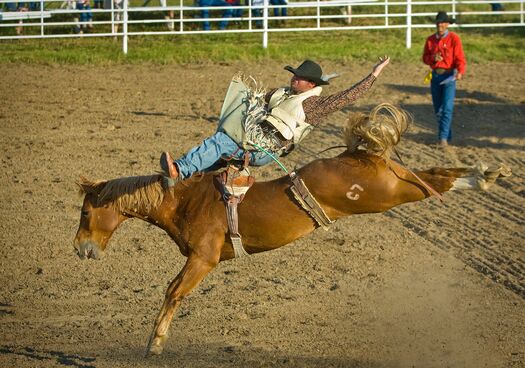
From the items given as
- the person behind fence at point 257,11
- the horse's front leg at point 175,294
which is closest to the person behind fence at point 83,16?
the person behind fence at point 257,11

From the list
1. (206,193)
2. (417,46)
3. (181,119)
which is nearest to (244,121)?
(206,193)

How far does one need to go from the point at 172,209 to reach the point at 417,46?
43.9 feet

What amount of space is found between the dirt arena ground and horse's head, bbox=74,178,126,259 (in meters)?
0.77

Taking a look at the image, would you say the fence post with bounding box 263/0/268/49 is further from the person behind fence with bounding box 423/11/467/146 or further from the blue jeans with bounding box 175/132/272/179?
the blue jeans with bounding box 175/132/272/179

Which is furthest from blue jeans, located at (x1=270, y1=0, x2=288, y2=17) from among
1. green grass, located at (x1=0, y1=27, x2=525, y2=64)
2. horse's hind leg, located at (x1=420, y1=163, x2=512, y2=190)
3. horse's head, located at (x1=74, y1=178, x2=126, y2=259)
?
horse's hind leg, located at (x1=420, y1=163, x2=512, y2=190)

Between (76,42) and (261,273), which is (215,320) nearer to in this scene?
(261,273)

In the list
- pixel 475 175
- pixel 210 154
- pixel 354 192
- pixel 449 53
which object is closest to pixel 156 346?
pixel 210 154

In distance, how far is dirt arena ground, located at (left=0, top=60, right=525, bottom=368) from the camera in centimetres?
698

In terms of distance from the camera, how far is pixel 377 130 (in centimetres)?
600

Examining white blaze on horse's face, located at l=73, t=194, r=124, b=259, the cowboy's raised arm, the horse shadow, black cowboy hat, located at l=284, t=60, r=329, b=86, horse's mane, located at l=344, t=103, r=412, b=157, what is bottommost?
the horse shadow

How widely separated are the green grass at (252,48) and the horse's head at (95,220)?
11.4 metres

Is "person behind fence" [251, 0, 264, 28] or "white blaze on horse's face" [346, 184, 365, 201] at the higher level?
"person behind fence" [251, 0, 264, 28]

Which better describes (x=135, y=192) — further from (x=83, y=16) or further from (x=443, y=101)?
(x=83, y=16)

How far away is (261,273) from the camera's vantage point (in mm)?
8617
